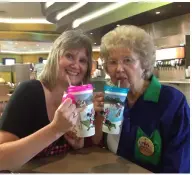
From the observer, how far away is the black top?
3.21 ft

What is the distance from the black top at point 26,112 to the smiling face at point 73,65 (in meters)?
0.13

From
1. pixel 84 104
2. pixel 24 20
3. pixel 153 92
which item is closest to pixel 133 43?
pixel 153 92

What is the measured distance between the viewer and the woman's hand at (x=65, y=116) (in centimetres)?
81

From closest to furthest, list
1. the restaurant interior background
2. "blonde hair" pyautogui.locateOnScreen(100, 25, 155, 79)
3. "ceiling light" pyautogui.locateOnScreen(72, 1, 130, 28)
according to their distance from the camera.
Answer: "blonde hair" pyautogui.locateOnScreen(100, 25, 155, 79) → the restaurant interior background → "ceiling light" pyautogui.locateOnScreen(72, 1, 130, 28)

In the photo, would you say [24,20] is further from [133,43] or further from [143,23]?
[133,43]

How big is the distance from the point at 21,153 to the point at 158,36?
19.8ft

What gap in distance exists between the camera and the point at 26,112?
3.34 ft

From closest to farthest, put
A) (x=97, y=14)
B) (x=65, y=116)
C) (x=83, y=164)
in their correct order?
(x=65, y=116) < (x=83, y=164) < (x=97, y=14)

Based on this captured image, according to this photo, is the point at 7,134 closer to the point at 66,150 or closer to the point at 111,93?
the point at 66,150

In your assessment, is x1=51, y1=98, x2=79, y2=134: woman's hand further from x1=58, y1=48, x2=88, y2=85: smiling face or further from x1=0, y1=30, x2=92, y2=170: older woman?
x1=58, y1=48, x2=88, y2=85: smiling face

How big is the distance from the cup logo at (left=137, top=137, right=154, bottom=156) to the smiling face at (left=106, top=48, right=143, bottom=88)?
24 centimetres

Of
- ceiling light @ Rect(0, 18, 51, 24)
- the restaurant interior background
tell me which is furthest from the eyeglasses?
ceiling light @ Rect(0, 18, 51, 24)

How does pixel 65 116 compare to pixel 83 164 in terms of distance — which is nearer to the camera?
pixel 65 116

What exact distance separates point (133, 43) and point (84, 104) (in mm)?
389
